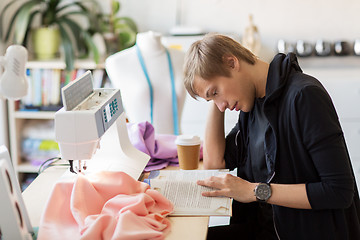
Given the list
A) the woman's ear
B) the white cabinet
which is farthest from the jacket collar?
the white cabinet

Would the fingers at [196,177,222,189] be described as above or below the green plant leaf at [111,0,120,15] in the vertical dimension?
below

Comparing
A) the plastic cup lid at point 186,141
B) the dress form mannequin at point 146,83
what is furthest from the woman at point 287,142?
the dress form mannequin at point 146,83

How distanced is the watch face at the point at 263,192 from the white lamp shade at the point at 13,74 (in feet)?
2.53

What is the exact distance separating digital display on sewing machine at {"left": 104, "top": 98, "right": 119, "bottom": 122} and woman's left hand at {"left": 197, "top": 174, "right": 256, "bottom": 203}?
391 mm

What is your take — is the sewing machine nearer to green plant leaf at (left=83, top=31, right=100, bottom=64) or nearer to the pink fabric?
the pink fabric

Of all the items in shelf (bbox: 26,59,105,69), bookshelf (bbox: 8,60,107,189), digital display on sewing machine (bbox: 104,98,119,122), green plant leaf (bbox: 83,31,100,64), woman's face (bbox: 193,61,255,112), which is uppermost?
woman's face (bbox: 193,61,255,112)

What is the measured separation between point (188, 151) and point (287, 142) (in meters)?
0.51

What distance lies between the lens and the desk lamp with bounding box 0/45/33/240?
130 cm

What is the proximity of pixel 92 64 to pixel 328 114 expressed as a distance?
249 centimetres

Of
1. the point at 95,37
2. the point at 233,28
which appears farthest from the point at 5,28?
the point at 233,28

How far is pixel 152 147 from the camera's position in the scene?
6.89 feet

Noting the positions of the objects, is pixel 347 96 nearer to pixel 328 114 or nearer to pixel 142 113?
pixel 142 113

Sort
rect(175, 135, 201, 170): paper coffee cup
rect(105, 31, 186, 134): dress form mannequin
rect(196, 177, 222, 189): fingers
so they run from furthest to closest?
rect(105, 31, 186, 134): dress form mannequin < rect(175, 135, 201, 170): paper coffee cup < rect(196, 177, 222, 189): fingers

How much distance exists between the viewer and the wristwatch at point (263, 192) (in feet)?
5.16
